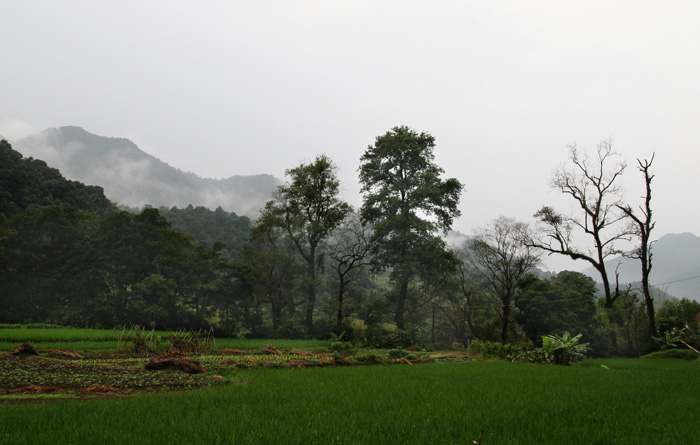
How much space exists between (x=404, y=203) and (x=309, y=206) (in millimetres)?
8070

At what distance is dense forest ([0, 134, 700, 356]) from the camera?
78.9 ft

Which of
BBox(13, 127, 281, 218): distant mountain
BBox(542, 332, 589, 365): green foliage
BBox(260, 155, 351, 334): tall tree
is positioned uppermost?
BBox(13, 127, 281, 218): distant mountain

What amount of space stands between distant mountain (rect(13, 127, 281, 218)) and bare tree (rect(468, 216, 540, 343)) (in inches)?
5453

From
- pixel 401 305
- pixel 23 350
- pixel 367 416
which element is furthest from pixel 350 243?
pixel 367 416

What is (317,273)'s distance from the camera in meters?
31.6

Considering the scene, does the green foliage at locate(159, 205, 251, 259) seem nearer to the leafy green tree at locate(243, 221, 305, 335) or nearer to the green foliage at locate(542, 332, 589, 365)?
the leafy green tree at locate(243, 221, 305, 335)

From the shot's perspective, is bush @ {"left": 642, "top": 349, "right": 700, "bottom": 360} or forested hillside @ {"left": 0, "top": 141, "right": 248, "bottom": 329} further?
forested hillside @ {"left": 0, "top": 141, "right": 248, "bottom": 329}

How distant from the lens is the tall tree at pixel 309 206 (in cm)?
3008

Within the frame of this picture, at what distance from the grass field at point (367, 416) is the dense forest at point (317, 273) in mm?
17935

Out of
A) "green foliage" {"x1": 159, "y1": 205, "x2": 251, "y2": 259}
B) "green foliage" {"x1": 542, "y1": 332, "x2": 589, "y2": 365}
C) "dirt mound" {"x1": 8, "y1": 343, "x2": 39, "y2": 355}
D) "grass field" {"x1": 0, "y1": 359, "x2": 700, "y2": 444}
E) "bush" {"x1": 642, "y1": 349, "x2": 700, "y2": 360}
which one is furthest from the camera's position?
"green foliage" {"x1": 159, "y1": 205, "x2": 251, "y2": 259}

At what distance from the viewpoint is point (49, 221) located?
85.6ft

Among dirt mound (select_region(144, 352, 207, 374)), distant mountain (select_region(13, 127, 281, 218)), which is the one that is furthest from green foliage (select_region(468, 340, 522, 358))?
distant mountain (select_region(13, 127, 281, 218))

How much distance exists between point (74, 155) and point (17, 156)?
161 meters

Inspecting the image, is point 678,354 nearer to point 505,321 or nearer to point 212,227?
point 505,321
